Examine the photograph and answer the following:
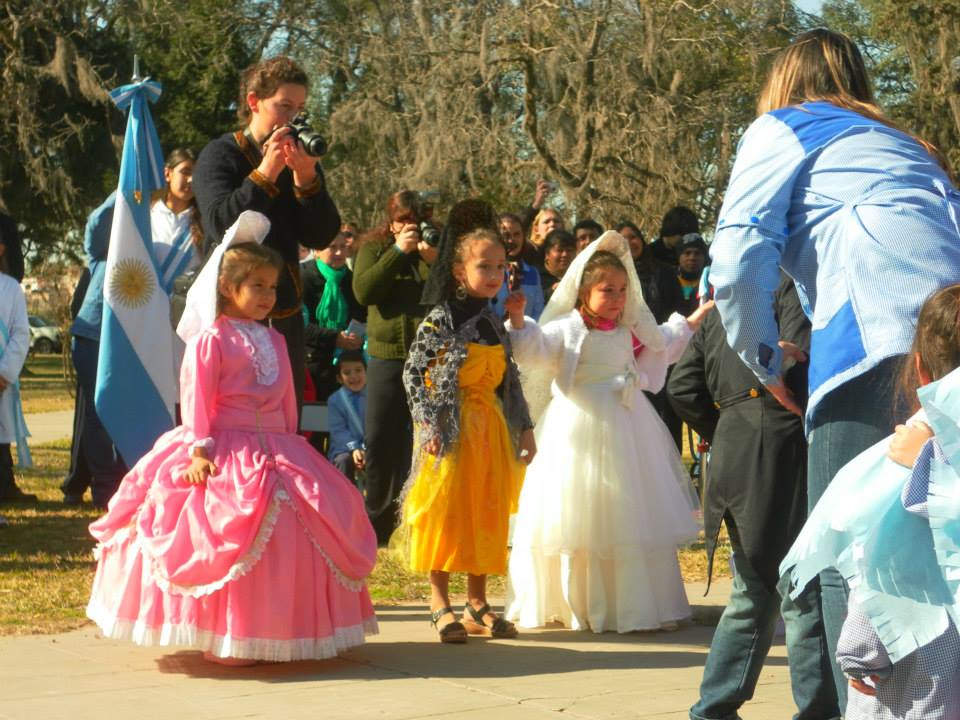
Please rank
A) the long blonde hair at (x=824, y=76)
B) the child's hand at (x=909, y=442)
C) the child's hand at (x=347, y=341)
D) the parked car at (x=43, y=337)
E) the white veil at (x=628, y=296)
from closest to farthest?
1. the child's hand at (x=909, y=442)
2. the long blonde hair at (x=824, y=76)
3. the white veil at (x=628, y=296)
4. the child's hand at (x=347, y=341)
5. the parked car at (x=43, y=337)

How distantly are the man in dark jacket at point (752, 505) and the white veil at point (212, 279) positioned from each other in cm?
169

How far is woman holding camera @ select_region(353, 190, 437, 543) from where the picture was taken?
831 centimetres

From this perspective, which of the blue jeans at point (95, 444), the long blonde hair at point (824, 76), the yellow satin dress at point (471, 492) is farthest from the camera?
the blue jeans at point (95, 444)

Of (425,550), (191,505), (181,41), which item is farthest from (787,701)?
(181,41)

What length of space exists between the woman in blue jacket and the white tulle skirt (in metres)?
2.44

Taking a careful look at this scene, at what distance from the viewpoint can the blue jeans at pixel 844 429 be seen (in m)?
3.67

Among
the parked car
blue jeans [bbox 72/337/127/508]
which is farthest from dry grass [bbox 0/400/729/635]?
the parked car

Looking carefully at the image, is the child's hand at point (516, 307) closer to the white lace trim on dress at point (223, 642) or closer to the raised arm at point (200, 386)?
the raised arm at point (200, 386)

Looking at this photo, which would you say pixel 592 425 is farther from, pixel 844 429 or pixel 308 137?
pixel 844 429

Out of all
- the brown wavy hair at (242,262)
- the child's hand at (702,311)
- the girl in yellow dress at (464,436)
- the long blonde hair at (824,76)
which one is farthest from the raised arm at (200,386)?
the long blonde hair at (824,76)

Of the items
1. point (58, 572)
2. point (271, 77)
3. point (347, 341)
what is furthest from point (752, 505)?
point (347, 341)

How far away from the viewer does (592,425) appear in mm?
6621

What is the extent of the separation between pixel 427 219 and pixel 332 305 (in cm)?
192

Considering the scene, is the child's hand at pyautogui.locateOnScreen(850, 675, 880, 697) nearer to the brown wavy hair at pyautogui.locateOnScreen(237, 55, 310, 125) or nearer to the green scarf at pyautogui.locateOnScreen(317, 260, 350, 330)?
the brown wavy hair at pyautogui.locateOnScreen(237, 55, 310, 125)
